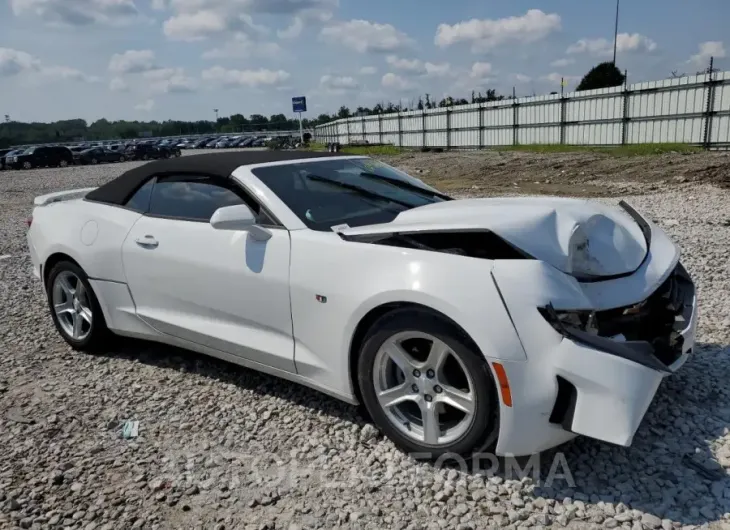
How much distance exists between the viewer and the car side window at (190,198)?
3682 millimetres

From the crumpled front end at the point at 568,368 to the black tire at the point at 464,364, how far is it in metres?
0.09

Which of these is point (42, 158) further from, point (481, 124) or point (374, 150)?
point (481, 124)

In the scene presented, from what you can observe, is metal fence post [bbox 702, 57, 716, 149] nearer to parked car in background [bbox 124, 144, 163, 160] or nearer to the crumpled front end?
the crumpled front end

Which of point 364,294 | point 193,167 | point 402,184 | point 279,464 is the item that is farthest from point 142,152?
point 364,294

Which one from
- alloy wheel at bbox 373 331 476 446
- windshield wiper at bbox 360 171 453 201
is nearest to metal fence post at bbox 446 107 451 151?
windshield wiper at bbox 360 171 453 201

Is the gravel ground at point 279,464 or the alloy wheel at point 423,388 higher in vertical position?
the alloy wheel at point 423,388

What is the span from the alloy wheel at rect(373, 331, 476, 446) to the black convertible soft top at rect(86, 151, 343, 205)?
1605 mm

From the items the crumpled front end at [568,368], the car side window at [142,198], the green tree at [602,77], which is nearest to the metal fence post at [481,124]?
the green tree at [602,77]

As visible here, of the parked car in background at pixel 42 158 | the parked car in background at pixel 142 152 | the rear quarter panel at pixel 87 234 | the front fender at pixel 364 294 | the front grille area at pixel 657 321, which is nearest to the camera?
the front fender at pixel 364 294

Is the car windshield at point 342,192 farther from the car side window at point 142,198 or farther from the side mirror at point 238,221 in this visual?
the car side window at point 142,198

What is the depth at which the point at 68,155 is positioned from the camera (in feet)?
131

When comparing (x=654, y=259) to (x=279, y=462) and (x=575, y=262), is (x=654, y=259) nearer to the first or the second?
(x=575, y=262)

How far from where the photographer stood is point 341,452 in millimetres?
3023

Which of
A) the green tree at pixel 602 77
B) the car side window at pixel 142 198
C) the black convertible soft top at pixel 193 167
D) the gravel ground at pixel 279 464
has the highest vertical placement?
the green tree at pixel 602 77
